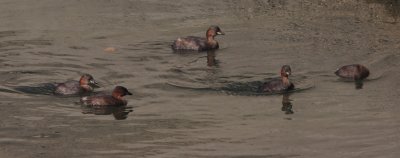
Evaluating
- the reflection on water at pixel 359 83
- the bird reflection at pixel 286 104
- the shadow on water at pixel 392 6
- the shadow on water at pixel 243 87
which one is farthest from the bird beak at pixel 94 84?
the shadow on water at pixel 392 6

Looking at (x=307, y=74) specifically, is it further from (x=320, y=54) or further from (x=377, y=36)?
(x=377, y=36)

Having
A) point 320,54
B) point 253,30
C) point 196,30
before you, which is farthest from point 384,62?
point 196,30

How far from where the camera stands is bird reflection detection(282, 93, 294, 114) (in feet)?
50.0

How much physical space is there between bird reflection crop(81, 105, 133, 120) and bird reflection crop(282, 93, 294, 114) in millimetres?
2409

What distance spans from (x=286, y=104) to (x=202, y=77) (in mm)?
2236

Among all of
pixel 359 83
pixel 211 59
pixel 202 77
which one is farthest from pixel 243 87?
pixel 211 59

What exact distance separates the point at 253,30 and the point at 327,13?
2449mm

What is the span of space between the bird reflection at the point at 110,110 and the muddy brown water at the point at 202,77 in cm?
5

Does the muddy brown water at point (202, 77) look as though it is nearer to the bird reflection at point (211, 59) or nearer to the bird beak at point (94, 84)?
the bird reflection at point (211, 59)

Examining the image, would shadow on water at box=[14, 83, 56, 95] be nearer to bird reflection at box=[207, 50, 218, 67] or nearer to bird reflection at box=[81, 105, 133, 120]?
bird reflection at box=[81, 105, 133, 120]

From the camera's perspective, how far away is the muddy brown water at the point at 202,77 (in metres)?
13.4

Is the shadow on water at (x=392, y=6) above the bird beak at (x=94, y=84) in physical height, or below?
above

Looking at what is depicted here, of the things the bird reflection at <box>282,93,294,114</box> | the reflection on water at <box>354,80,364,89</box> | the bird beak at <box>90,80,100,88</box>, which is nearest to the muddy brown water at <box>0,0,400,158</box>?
the bird reflection at <box>282,93,294,114</box>

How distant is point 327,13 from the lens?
22.7 meters
